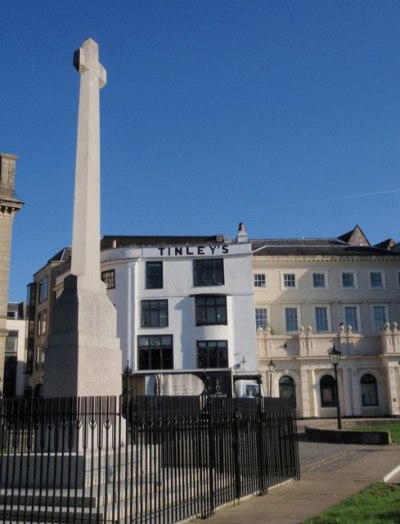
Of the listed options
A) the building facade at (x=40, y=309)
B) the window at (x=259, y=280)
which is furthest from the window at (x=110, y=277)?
the window at (x=259, y=280)

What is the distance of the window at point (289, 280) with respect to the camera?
1909 inches

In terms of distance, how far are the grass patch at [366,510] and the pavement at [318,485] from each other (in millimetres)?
313

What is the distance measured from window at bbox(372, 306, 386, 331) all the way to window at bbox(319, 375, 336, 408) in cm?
687

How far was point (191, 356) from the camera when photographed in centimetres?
4109

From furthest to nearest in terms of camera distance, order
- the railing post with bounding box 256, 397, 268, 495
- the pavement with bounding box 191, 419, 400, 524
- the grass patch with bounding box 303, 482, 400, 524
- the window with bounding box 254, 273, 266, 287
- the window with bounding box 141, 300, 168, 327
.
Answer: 1. the window with bounding box 254, 273, 266, 287
2. the window with bounding box 141, 300, 168, 327
3. the railing post with bounding box 256, 397, 268, 495
4. the pavement with bounding box 191, 419, 400, 524
5. the grass patch with bounding box 303, 482, 400, 524

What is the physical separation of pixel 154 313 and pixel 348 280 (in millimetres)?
17522

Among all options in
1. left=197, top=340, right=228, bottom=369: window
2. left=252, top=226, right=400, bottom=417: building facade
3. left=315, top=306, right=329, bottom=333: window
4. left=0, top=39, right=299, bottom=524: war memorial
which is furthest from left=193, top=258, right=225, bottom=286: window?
left=0, top=39, right=299, bottom=524: war memorial

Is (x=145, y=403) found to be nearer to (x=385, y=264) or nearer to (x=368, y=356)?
(x=368, y=356)

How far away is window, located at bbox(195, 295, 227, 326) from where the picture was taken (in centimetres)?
4178

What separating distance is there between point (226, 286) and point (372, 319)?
1415 cm

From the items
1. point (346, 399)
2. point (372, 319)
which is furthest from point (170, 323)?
point (372, 319)

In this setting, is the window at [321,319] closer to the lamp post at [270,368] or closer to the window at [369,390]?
the window at [369,390]

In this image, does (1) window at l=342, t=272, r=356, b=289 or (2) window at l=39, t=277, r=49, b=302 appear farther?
(2) window at l=39, t=277, r=49, b=302

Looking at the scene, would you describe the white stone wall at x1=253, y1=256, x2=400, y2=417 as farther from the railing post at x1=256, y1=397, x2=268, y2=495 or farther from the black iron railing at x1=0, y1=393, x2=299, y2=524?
the black iron railing at x1=0, y1=393, x2=299, y2=524
